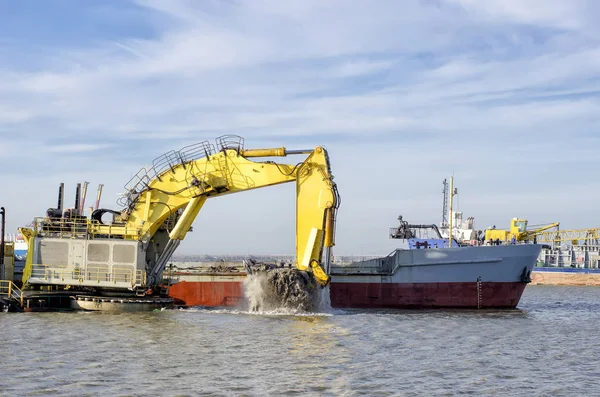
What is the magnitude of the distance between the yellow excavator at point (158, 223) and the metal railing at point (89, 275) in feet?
0.13

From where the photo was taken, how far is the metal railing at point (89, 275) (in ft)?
97.7

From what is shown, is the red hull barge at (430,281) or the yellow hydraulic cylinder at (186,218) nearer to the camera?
the yellow hydraulic cylinder at (186,218)

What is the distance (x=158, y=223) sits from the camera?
103 ft

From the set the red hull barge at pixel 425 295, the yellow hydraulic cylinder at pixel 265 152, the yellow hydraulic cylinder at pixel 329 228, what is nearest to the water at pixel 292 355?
the yellow hydraulic cylinder at pixel 329 228

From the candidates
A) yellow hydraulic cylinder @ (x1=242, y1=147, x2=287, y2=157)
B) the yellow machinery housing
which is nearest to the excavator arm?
yellow hydraulic cylinder @ (x1=242, y1=147, x2=287, y2=157)

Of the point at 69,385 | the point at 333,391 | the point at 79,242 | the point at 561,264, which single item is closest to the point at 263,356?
the point at 333,391

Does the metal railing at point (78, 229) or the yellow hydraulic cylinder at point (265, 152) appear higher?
the yellow hydraulic cylinder at point (265, 152)

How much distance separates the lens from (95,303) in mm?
29141

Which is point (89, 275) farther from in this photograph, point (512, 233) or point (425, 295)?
point (512, 233)

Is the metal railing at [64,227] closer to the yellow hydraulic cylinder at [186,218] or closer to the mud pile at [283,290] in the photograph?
the yellow hydraulic cylinder at [186,218]

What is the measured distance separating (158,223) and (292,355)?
1349 centimetres

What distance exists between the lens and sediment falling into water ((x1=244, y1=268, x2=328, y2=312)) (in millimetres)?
29016

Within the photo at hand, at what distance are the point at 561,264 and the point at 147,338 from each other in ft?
231

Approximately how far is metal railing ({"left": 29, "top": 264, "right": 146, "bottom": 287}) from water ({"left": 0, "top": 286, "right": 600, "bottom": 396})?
1829 mm
